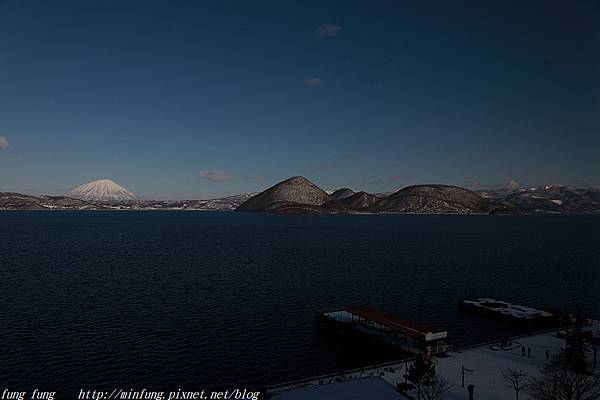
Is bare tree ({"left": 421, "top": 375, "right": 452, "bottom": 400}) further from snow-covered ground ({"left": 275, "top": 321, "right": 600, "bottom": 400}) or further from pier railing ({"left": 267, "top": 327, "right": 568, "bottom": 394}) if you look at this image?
pier railing ({"left": 267, "top": 327, "right": 568, "bottom": 394})

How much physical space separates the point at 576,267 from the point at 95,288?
121 m

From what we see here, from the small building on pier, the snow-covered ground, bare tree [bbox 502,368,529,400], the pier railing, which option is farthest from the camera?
the small building on pier

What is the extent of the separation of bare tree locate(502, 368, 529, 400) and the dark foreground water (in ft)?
48.1

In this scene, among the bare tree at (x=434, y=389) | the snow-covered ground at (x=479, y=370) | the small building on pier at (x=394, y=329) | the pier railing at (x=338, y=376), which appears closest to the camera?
the bare tree at (x=434, y=389)

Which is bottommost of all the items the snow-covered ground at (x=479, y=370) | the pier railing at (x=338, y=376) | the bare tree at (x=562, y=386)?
the pier railing at (x=338, y=376)

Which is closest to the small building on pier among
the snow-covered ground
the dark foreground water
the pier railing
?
the snow-covered ground

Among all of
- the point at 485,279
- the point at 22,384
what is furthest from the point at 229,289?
the point at 485,279

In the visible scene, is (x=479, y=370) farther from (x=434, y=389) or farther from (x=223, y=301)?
(x=223, y=301)

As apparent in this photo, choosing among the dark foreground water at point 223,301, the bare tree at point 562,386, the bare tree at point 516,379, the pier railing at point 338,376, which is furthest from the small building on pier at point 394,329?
the bare tree at point 562,386

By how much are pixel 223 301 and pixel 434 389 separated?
45431mm

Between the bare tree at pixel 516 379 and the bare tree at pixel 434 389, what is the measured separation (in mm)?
5800

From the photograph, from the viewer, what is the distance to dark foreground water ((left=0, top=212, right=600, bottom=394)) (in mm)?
46875

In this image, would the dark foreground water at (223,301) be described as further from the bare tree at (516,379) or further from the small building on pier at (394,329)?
the bare tree at (516,379)

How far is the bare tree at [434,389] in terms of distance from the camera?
36.9 metres
